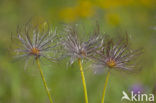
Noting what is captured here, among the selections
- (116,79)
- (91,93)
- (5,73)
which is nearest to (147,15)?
(116,79)

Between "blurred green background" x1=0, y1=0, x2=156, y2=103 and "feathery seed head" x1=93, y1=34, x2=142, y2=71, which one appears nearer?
"feathery seed head" x1=93, y1=34, x2=142, y2=71

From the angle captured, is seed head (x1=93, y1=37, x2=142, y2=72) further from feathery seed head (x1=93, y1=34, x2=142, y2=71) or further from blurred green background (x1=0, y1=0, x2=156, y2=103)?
blurred green background (x1=0, y1=0, x2=156, y2=103)

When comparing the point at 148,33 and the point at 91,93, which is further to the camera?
the point at 148,33

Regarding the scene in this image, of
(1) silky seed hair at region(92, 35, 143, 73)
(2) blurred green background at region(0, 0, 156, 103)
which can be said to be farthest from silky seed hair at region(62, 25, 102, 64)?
(2) blurred green background at region(0, 0, 156, 103)

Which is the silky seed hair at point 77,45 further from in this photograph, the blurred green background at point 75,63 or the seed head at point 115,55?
the blurred green background at point 75,63

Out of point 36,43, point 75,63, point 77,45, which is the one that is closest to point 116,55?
point 77,45

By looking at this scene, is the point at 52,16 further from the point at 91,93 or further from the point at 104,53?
the point at 104,53

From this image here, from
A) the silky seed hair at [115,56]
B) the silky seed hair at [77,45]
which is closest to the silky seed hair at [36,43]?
the silky seed hair at [77,45]
